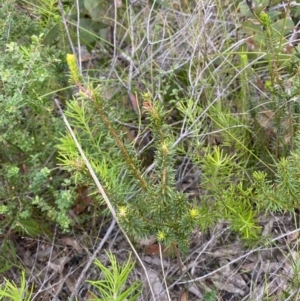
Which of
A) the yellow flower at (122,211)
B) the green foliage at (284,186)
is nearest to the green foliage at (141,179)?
the yellow flower at (122,211)

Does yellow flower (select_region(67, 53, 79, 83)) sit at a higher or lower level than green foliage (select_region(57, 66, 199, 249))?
higher

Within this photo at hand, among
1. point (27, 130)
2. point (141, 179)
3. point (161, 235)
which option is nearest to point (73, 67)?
point (141, 179)

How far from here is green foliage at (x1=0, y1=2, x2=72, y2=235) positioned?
1556mm

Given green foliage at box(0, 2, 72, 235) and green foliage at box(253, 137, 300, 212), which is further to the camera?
green foliage at box(0, 2, 72, 235)

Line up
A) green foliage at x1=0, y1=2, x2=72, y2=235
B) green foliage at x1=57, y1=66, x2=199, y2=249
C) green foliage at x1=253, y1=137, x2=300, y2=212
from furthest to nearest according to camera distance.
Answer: green foliage at x1=0, y1=2, x2=72, y2=235, green foliage at x1=253, y1=137, x2=300, y2=212, green foliage at x1=57, y1=66, x2=199, y2=249

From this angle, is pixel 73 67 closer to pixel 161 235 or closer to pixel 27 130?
pixel 161 235

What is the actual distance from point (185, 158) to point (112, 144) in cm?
64

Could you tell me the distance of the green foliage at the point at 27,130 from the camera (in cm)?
156

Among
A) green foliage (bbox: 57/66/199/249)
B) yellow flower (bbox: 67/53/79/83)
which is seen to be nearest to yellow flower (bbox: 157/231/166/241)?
green foliage (bbox: 57/66/199/249)

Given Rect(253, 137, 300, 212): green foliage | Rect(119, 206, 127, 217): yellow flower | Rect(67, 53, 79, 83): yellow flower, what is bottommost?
Rect(253, 137, 300, 212): green foliage

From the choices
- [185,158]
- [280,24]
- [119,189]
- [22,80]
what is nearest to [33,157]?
[22,80]

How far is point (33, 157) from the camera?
1689mm

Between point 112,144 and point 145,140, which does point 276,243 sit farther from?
point 112,144

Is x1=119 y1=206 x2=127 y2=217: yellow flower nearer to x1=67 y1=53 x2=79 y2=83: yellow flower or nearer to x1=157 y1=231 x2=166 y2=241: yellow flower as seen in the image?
x1=157 y1=231 x2=166 y2=241: yellow flower
